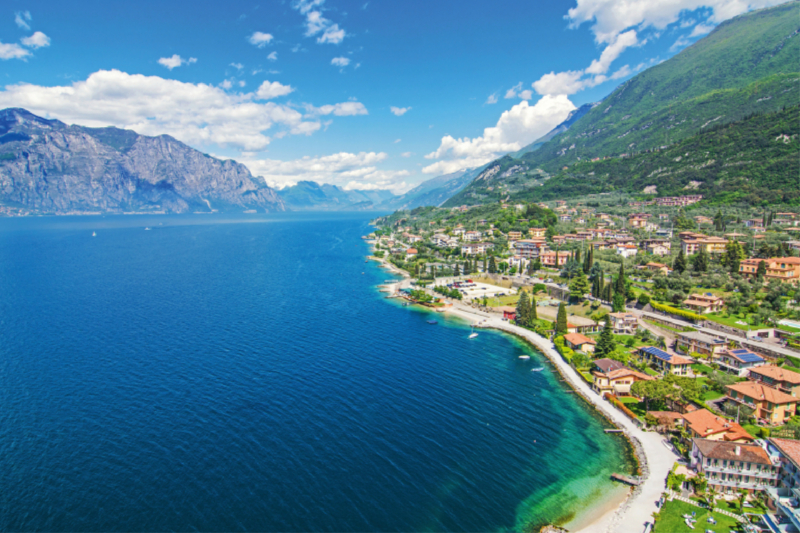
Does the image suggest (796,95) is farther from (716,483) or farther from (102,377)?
(102,377)

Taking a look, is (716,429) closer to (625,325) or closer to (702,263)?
(625,325)

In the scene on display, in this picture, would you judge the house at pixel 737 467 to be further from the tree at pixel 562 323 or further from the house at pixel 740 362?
the tree at pixel 562 323

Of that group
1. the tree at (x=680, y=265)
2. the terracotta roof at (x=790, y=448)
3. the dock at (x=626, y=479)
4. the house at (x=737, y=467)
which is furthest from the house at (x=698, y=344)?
the tree at (x=680, y=265)

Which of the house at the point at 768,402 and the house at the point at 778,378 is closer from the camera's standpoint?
the house at the point at 768,402

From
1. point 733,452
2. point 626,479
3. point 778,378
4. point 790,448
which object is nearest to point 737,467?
point 733,452

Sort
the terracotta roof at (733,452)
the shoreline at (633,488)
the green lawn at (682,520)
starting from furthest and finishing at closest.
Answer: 1. the terracotta roof at (733,452)
2. the shoreline at (633,488)
3. the green lawn at (682,520)

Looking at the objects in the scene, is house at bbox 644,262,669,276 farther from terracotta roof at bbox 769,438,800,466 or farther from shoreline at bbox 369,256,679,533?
terracotta roof at bbox 769,438,800,466
